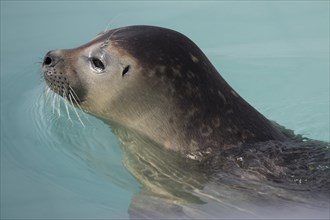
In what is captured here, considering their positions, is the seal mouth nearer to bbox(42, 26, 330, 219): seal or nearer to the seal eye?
bbox(42, 26, 330, 219): seal

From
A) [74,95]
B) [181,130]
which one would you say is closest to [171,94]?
[181,130]

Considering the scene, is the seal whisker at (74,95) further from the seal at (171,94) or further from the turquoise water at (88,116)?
the turquoise water at (88,116)

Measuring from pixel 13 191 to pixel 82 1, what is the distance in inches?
143

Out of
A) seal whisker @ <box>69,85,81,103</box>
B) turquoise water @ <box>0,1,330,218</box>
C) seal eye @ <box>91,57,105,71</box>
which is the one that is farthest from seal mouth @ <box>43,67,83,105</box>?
turquoise water @ <box>0,1,330,218</box>

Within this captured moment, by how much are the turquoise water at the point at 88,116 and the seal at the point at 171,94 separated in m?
0.34

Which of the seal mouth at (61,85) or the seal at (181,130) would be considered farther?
the seal mouth at (61,85)

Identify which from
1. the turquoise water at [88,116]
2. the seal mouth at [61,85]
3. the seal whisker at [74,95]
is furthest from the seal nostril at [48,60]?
the turquoise water at [88,116]

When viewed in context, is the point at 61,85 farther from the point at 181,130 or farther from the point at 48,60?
the point at 181,130

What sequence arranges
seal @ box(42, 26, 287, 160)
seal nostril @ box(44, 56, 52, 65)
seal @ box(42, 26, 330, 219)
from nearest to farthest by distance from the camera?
seal @ box(42, 26, 330, 219) → seal @ box(42, 26, 287, 160) → seal nostril @ box(44, 56, 52, 65)

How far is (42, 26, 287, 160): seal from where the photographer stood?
3479mm

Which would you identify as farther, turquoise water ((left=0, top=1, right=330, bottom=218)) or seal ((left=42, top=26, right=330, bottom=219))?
turquoise water ((left=0, top=1, right=330, bottom=218))

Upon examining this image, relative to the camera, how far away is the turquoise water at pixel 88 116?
351 centimetres

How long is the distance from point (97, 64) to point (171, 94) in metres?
0.43

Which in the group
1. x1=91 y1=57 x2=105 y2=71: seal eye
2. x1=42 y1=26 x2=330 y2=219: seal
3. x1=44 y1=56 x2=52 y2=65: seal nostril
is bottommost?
x1=42 y1=26 x2=330 y2=219: seal
